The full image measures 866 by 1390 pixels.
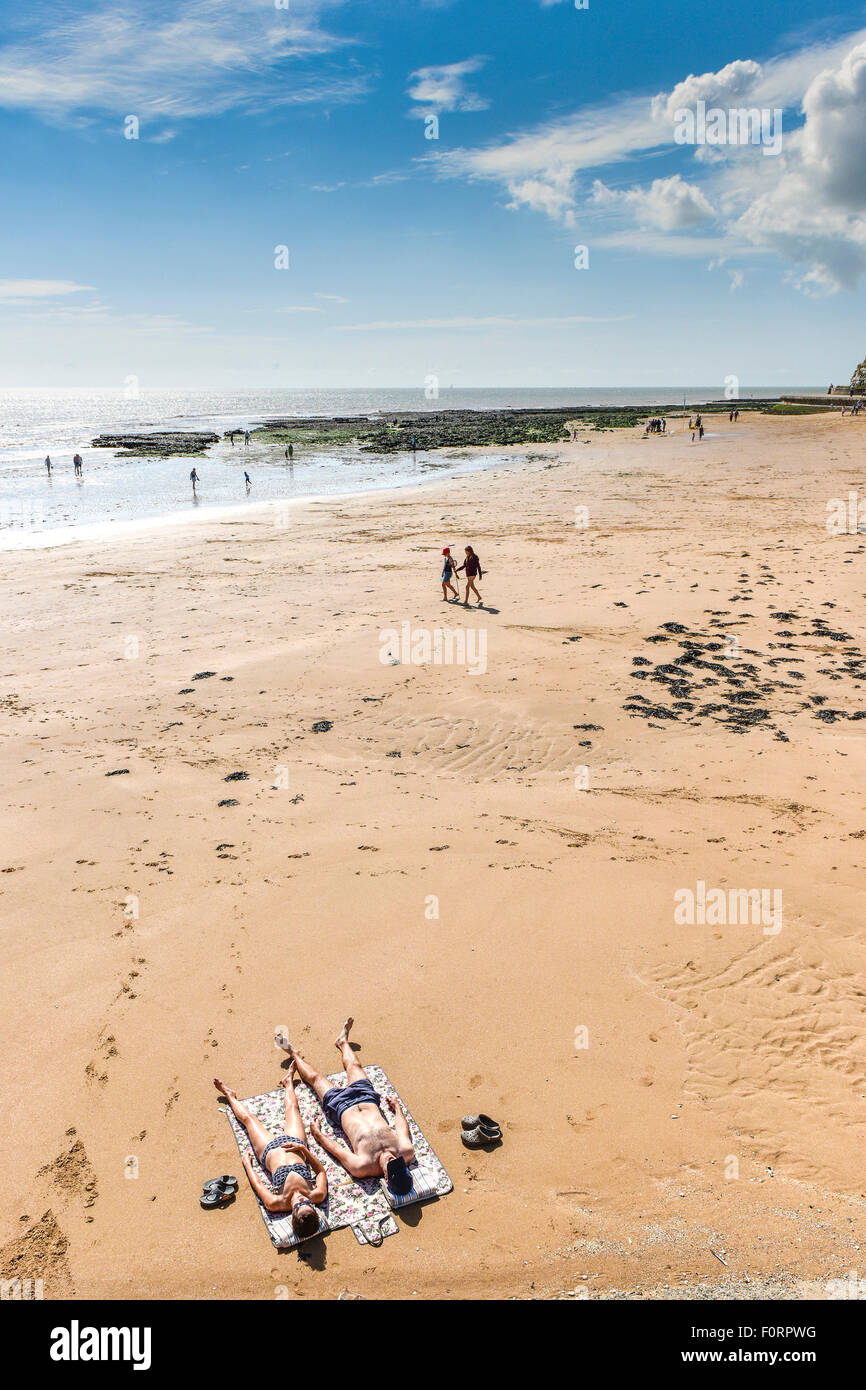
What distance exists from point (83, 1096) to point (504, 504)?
103ft

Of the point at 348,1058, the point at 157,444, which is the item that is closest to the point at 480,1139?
the point at 348,1058

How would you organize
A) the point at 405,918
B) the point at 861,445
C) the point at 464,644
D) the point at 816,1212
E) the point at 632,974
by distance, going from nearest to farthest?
the point at 816,1212
the point at 632,974
the point at 405,918
the point at 464,644
the point at 861,445

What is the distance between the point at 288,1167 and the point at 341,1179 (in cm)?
45

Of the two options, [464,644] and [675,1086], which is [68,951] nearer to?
[675,1086]

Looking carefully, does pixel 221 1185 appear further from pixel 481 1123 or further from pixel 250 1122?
pixel 481 1123

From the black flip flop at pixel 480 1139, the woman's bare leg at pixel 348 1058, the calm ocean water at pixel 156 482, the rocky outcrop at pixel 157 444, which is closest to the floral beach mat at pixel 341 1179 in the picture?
the woman's bare leg at pixel 348 1058

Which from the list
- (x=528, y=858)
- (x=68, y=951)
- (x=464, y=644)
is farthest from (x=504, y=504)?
(x=68, y=951)

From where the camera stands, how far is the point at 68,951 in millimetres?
7875

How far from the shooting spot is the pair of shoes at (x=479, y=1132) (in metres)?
5.77

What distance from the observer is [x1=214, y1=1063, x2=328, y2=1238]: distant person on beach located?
17.0 ft

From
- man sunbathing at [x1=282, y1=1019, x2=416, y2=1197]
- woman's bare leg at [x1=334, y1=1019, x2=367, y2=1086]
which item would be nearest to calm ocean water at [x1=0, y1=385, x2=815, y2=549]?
woman's bare leg at [x1=334, y1=1019, x2=367, y2=1086]

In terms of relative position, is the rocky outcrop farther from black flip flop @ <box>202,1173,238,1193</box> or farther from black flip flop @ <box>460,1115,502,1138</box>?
black flip flop @ <box>460,1115,502,1138</box>

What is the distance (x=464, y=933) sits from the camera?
8.06 metres

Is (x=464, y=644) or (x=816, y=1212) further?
(x=464, y=644)
